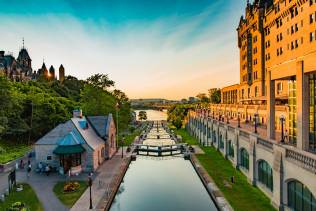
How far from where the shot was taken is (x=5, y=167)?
39.4 m

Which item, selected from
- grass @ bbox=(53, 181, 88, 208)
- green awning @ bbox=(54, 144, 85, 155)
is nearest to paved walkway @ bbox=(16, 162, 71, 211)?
grass @ bbox=(53, 181, 88, 208)

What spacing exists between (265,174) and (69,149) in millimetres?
22966

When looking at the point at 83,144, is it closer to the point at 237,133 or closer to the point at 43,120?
the point at 237,133

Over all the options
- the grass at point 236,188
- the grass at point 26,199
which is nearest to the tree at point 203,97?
the grass at point 236,188

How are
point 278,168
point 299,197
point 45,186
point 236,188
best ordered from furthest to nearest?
1. point 45,186
2. point 236,188
3. point 278,168
4. point 299,197

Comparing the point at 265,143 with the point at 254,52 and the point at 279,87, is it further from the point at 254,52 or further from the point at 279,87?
the point at 254,52

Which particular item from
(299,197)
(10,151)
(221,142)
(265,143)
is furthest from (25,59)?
(299,197)

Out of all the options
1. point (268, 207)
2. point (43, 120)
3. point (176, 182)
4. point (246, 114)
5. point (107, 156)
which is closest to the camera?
point (268, 207)

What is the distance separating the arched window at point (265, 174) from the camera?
26.0 metres

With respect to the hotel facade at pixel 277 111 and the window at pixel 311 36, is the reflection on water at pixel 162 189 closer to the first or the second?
the hotel facade at pixel 277 111

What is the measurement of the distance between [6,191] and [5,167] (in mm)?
12181

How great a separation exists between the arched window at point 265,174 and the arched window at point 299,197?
3893 millimetres

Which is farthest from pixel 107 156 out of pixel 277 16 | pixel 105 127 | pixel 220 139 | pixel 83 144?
pixel 277 16

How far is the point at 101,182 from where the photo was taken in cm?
3284
